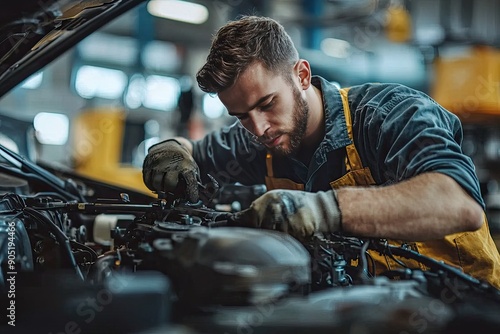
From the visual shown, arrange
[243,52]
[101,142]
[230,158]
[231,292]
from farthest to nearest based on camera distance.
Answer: [101,142], [230,158], [243,52], [231,292]

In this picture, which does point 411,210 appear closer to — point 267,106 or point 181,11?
point 267,106

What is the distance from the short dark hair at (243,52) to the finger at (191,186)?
10.0 inches

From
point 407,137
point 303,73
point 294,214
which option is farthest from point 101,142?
point 294,214

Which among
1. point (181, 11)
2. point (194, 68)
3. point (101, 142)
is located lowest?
point (101, 142)

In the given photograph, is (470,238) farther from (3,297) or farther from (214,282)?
(3,297)

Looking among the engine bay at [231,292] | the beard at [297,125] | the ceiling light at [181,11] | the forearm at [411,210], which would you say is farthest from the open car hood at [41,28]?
the ceiling light at [181,11]

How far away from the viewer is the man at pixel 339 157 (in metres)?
1.16

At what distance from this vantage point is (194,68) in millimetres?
10836

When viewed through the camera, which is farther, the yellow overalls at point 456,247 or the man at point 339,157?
the yellow overalls at point 456,247

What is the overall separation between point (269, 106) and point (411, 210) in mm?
525

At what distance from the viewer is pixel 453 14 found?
6.56 meters

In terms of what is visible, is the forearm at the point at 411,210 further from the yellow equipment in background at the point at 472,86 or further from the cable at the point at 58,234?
the yellow equipment in background at the point at 472,86

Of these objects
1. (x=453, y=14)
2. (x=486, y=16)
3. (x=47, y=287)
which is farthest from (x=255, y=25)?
(x=486, y=16)

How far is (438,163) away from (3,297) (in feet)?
2.96
